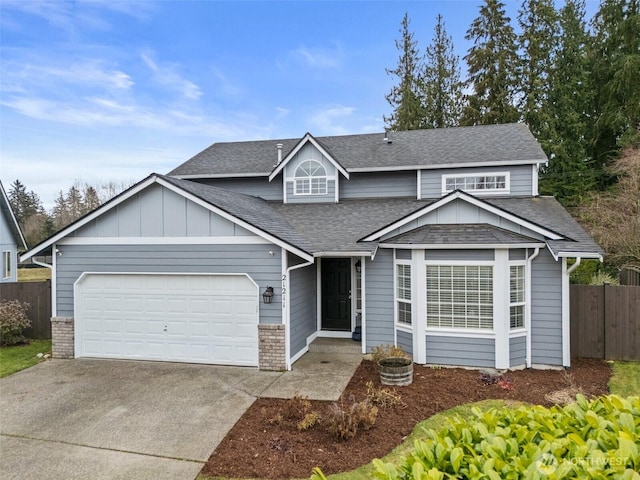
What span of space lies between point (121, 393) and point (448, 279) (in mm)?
7407

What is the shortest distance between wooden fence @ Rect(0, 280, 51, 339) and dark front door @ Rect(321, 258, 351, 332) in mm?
8658

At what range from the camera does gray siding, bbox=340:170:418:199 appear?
13953mm

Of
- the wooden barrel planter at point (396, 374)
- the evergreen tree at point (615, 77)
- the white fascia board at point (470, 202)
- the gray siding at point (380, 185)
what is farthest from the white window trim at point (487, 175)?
the evergreen tree at point (615, 77)

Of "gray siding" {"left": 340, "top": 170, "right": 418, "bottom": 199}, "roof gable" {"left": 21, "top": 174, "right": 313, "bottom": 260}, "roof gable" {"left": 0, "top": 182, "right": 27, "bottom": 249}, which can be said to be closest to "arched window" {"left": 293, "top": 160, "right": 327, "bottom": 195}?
"gray siding" {"left": 340, "top": 170, "right": 418, "bottom": 199}

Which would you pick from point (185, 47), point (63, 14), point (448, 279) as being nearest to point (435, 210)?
point (448, 279)

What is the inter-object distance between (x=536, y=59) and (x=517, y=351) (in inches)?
916

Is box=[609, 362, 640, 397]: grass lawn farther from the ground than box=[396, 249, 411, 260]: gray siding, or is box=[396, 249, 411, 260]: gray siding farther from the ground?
box=[396, 249, 411, 260]: gray siding

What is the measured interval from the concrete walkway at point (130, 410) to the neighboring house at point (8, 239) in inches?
546

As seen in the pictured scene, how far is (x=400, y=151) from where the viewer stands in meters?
14.9

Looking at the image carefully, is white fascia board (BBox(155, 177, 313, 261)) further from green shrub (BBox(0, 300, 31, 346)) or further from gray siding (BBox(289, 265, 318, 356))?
green shrub (BBox(0, 300, 31, 346))

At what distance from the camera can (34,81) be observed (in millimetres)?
13477

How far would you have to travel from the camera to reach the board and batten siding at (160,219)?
997cm

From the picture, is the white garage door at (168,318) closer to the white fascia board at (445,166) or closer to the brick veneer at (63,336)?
the brick veneer at (63,336)

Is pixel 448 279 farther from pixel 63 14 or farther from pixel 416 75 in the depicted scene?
pixel 416 75
